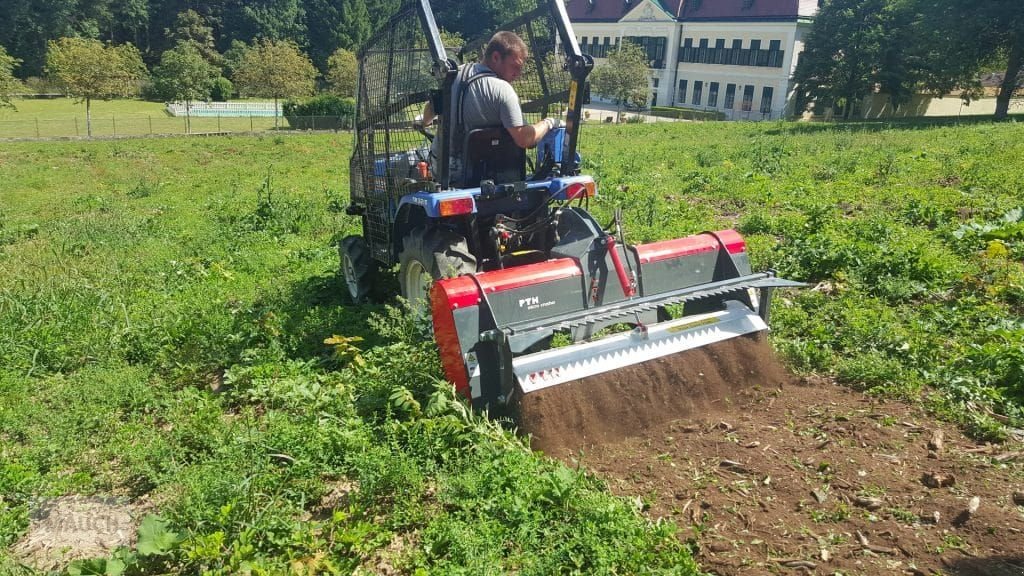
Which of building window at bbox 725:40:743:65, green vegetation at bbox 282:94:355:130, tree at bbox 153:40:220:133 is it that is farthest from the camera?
building window at bbox 725:40:743:65

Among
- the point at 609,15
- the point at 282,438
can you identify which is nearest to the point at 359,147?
the point at 282,438

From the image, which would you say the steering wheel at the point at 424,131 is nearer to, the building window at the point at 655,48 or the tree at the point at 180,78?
the tree at the point at 180,78

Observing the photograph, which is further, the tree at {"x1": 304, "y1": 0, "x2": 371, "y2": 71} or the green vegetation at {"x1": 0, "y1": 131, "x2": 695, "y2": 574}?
the tree at {"x1": 304, "y1": 0, "x2": 371, "y2": 71}

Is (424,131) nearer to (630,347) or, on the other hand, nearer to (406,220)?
(406,220)

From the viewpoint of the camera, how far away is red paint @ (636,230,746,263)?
5234 millimetres

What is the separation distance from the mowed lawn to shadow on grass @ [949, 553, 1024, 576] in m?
36.8

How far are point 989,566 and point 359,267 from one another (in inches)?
223

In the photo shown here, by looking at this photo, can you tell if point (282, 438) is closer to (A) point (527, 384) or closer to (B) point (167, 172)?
(A) point (527, 384)

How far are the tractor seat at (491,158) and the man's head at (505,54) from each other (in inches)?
16.8

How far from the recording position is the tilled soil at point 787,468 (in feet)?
10.9

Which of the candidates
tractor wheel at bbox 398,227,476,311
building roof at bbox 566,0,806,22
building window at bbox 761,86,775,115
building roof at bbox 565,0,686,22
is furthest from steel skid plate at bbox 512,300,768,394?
building roof at bbox 565,0,686,22

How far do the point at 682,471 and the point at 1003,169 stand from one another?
11.1 metres

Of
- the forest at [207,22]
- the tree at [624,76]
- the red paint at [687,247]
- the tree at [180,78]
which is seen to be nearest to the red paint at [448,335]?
the red paint at [687,247]

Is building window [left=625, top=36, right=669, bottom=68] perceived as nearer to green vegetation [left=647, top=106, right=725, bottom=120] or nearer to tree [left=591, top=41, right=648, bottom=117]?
green vegetation [left=647, top=106, right=725, bottom=120]
